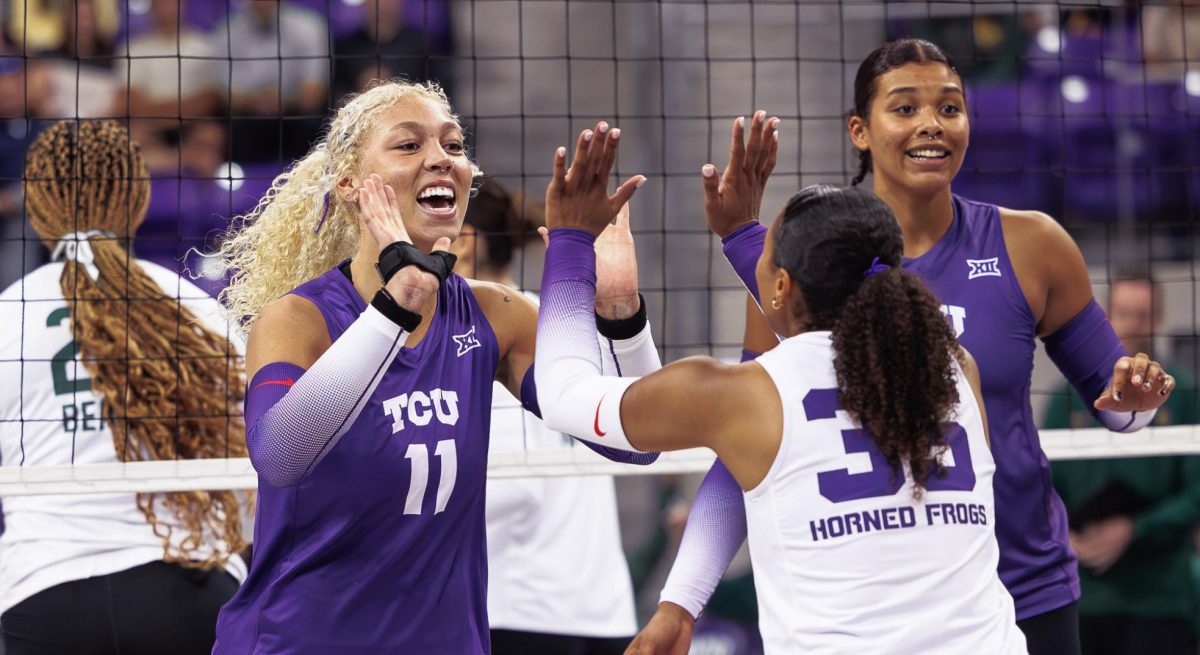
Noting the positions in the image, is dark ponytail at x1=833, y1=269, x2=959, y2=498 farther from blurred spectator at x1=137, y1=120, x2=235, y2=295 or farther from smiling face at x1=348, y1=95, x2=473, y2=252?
blurred spectator at x1=137, y1=120, x2=235, y2=295

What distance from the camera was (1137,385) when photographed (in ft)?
10.1

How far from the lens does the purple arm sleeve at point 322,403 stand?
8.57 feet

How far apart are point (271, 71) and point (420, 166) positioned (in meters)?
5.93

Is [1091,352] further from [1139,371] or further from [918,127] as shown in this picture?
[918,127]

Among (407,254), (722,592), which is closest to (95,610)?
(407,254)

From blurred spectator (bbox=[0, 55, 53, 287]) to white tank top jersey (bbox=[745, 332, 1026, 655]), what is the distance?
6109 mm

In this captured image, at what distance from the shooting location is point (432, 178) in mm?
3107

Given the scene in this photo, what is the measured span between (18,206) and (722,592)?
4.53 m

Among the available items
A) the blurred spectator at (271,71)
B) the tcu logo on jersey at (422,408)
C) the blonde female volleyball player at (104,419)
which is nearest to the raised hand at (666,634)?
the tcu logo on jersey at (422,408)

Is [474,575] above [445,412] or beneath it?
beneath

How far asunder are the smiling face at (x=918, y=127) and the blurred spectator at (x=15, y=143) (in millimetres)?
5405

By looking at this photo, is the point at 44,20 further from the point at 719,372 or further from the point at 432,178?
the point at 719,372

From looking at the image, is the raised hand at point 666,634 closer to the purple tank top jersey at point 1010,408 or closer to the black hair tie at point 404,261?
the black hair tie at point 404,261

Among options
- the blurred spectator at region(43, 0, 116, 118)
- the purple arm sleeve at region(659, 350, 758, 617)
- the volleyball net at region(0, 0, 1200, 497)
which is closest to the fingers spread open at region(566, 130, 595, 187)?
the purple arm sleeve at region(659, 350, 758, 617)
